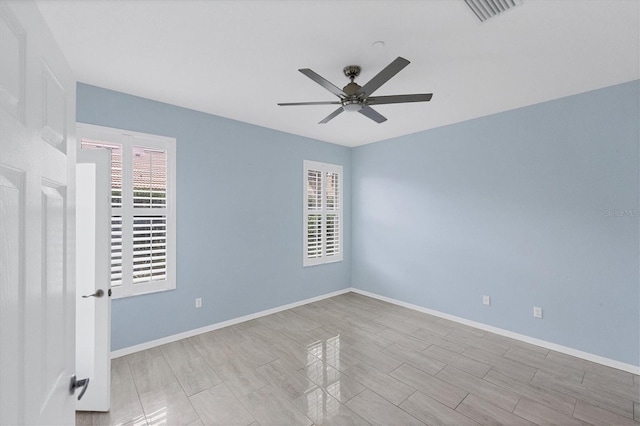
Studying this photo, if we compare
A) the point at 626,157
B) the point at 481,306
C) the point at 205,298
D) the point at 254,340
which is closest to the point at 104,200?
the point at 205,298

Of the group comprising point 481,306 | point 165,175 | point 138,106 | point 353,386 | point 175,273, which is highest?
point 138,106

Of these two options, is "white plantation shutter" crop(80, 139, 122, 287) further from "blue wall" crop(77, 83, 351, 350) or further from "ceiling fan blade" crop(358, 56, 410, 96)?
"ceiling fan blade" crop(358, 56, 410, 96)

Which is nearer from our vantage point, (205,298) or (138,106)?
(138,106)

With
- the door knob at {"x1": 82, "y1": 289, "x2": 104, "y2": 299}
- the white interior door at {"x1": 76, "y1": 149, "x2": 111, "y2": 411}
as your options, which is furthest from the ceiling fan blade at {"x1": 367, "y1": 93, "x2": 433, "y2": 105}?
the door knob at {"x1": 82, "y1": 289, "x2": 104, "y2": 299}

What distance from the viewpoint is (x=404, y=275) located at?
4.62 meters

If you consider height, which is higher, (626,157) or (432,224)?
(626,157)

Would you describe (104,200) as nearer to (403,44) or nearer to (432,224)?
(403,44)

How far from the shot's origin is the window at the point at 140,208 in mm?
2977

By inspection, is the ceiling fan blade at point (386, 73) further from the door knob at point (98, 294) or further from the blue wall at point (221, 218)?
the door knob at point (98, 294)

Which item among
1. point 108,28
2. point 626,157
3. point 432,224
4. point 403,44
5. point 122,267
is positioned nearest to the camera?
point 108,28

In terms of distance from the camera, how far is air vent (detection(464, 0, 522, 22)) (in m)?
1.74

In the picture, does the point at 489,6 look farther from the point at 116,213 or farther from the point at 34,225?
the point at 116,213

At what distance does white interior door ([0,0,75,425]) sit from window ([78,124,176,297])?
7.68 ft

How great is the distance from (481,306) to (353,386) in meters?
2.26
